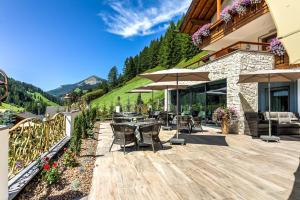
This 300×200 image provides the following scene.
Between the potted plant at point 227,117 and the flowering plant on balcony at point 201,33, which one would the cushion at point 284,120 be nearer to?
the potted plant at point 227,117

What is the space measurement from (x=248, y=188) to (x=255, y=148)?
3.86m

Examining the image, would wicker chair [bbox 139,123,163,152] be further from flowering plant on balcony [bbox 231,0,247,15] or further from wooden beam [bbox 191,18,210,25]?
wooden beam [bbox 191,18,210,25]

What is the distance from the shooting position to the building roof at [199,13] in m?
17.4

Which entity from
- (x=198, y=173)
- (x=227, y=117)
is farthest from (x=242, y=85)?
(x=198, y=173)

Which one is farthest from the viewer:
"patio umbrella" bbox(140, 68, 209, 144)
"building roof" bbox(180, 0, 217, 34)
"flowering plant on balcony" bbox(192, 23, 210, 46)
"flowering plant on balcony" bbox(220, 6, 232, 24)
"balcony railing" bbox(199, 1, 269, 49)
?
"building roof" bbox(180, 0, 217, 34)

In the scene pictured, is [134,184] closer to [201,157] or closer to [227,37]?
[201,157]

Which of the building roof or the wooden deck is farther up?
the building roof

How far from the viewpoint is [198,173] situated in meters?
5.07

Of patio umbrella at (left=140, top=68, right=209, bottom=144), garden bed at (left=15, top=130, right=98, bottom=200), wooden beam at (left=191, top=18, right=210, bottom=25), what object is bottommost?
garden bed at (left=15, top=130, right=98, bottom=200)

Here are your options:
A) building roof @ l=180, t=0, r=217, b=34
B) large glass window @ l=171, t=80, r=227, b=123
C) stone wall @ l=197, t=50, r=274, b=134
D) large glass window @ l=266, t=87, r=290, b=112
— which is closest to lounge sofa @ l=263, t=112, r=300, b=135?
large glass window @ l=266, t=87, r=290, b=112

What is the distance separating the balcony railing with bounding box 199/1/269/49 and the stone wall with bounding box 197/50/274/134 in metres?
1.99

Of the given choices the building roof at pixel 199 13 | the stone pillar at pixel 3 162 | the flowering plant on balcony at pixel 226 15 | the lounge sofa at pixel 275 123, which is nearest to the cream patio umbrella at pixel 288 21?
the stone pillar at pixel 3 162

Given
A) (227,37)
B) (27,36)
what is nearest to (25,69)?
(27,36)

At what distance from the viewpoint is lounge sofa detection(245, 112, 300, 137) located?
10375 mm
